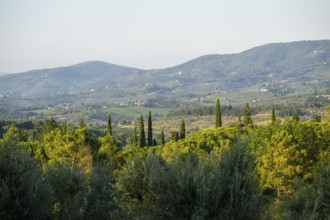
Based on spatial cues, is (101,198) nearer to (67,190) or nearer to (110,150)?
(67,190)

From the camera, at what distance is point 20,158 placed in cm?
1858

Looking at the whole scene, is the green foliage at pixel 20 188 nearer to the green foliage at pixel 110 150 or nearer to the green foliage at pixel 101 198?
the green foliage at pixel 101 198

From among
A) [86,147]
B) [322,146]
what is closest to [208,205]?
[86,147]

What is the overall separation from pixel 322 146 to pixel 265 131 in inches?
353

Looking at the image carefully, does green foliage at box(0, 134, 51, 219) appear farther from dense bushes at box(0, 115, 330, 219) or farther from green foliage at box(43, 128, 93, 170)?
green foliage at box(43, 128, 93, 170)

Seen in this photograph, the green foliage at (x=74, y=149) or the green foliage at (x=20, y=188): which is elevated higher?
the green foliage at (x=20, y=188)

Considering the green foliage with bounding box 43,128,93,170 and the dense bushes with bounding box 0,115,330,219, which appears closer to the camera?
the dense bushes with bounding box 0,115,330,219

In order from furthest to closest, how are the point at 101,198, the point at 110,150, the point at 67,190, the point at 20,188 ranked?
the point at 110,150, the point at 67,190, the point at 101,198, the point at 20,188

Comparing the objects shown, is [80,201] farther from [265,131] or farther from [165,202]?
[265,131]

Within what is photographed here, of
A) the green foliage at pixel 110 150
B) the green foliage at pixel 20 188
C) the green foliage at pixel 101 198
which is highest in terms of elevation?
the green foliage at pixel 20 188

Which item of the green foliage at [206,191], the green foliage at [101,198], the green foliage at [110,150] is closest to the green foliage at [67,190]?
the green foliage at [101,198]

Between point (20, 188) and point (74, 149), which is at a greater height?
point (20, 188)

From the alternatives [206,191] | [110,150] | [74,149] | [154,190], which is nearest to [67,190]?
[154,190]

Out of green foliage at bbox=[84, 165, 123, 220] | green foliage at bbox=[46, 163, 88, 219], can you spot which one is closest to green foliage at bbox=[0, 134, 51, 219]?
green foliage at bbox=[46, 163, 88, 219]
